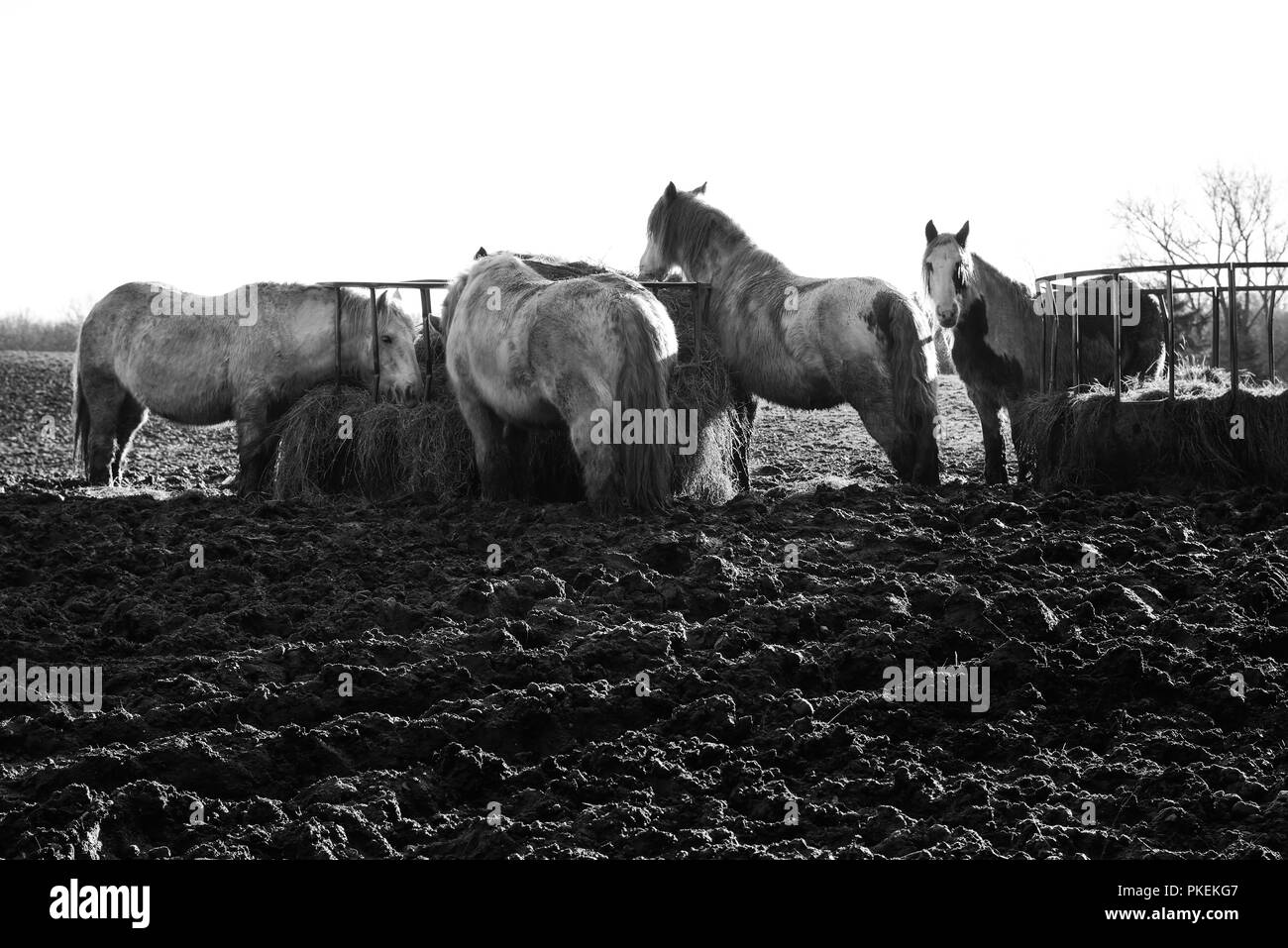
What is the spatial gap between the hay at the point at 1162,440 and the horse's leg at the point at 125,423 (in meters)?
7.00

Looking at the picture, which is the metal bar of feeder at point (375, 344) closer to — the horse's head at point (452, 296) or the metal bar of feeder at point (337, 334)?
the metal bar of feeder at point (337, 334)

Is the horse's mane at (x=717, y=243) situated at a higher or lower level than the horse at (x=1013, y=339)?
higher

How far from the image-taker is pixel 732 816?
12.6 feet

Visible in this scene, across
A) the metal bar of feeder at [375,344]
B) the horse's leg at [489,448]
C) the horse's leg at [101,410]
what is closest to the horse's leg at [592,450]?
the horse's leg at [489,448]

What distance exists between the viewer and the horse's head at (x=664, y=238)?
33.4 feet

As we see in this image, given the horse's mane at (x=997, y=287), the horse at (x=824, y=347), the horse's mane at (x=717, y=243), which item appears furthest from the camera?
the horse's mane at (x=997, y=287)

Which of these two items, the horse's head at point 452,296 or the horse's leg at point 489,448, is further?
the horse's head at point 452,296

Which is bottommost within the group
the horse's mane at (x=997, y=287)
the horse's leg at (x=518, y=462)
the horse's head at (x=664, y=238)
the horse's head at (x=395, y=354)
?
the horse's leg at (x=518, y=462)

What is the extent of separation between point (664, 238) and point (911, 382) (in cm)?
242

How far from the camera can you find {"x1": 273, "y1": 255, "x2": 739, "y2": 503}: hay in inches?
356

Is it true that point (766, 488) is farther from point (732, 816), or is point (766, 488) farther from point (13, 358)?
point (13, 358)

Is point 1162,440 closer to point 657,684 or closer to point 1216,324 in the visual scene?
point 1216,324

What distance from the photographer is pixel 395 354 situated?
997cm

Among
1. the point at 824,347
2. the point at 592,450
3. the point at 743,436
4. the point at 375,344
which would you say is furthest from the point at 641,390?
the point at 375,344
